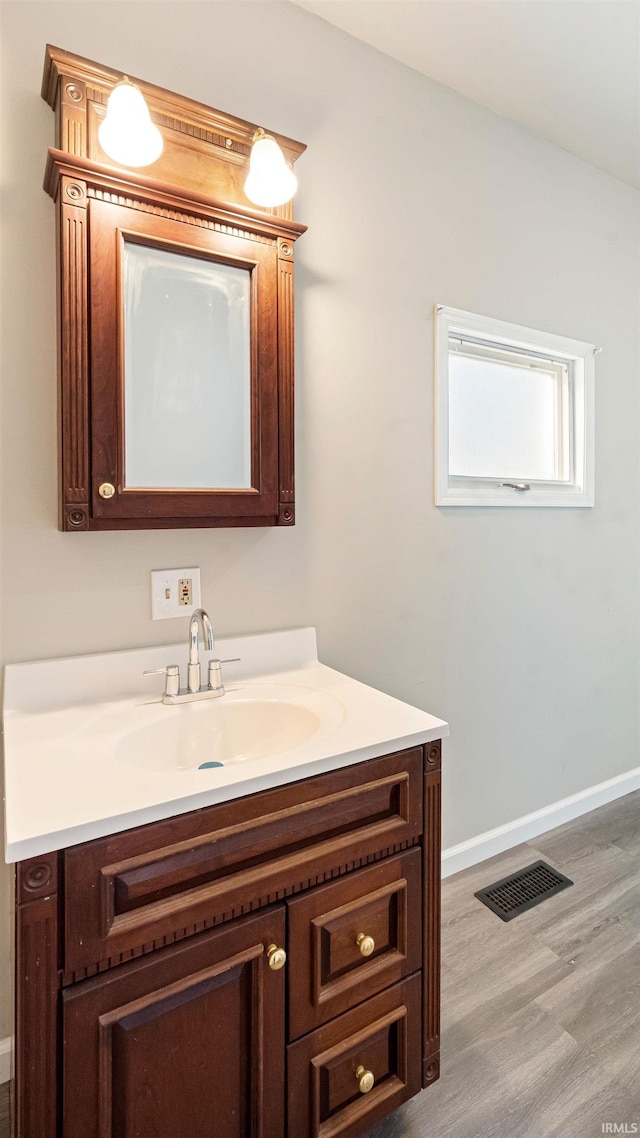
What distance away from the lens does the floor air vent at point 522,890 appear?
1.83m

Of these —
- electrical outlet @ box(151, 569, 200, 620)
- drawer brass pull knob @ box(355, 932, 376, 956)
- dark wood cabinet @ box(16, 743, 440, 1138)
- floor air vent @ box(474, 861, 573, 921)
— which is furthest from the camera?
floor air vent @ box(474, 861, 573, 921)

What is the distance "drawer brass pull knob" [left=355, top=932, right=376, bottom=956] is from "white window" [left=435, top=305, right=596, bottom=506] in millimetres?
1244

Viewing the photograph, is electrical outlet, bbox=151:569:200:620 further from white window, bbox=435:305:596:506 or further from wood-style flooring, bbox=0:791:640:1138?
wood-style flooring, bbox=0:791:640:1138

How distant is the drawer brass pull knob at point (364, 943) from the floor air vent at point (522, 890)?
99 cm

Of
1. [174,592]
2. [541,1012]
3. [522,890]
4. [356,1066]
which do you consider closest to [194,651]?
[174,592]

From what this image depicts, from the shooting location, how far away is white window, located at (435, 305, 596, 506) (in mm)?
1882

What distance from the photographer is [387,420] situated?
1.73 metres

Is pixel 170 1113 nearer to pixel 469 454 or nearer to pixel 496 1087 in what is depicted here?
pixel 496 1087

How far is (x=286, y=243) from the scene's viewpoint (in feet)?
4.50

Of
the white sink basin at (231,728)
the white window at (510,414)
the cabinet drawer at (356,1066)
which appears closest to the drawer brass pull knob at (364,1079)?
the cabinet drawer at (356,1066)

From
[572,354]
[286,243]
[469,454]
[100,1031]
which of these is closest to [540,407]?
[572,354]

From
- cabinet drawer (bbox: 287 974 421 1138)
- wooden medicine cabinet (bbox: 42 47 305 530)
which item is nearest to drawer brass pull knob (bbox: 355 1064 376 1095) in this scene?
cabinet drawer (bbox: 287 974 421 1138)

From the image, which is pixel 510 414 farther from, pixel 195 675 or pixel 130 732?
pixel 130 732

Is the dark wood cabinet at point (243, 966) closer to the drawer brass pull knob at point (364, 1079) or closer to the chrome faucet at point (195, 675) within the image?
the drawer brass pull knob at point (364, 1079)
